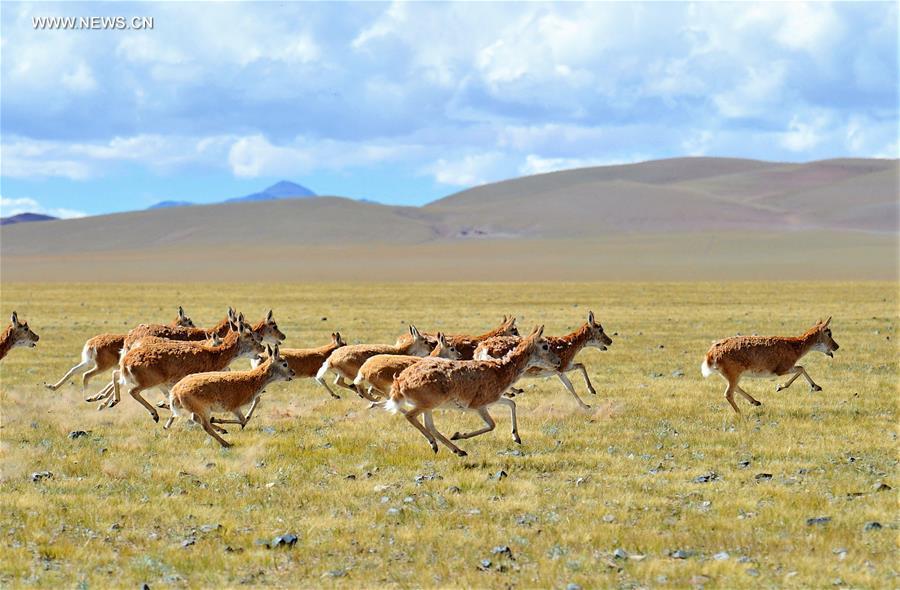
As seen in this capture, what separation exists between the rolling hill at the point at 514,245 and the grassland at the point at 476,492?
73.7m

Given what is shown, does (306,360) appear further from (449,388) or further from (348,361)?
(449,388)

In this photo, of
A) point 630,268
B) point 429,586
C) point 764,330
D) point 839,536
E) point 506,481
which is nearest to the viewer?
point 429,586

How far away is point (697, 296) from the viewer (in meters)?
55.5

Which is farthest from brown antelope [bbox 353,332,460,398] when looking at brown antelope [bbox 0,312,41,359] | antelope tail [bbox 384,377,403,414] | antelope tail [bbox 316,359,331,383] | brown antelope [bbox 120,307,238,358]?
brown antelope [bbox 0,312,41,359]

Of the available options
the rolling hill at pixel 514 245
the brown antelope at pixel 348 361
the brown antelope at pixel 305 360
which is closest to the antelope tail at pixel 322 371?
the brown antelope at pixel 348 361

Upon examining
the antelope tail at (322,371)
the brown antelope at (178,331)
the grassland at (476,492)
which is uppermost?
the brown antelope at (178,331)

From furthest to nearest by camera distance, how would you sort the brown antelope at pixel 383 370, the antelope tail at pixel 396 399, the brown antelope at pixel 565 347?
1. the brown antelope at pixel 565 347
2. the brown antelope at pixel 383 370
3. the antelope tail at pixel 396 399

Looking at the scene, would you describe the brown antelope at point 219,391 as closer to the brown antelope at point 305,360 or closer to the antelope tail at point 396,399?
the antelope tail at point 396,399

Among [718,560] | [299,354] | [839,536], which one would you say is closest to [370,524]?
[718,560]

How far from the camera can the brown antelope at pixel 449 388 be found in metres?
13.0

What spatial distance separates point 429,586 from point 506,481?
3389mm

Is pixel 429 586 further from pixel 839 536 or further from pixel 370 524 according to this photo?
pixel 839 536

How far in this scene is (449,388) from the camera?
13109 millimetres

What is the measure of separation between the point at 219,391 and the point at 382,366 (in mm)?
2566
